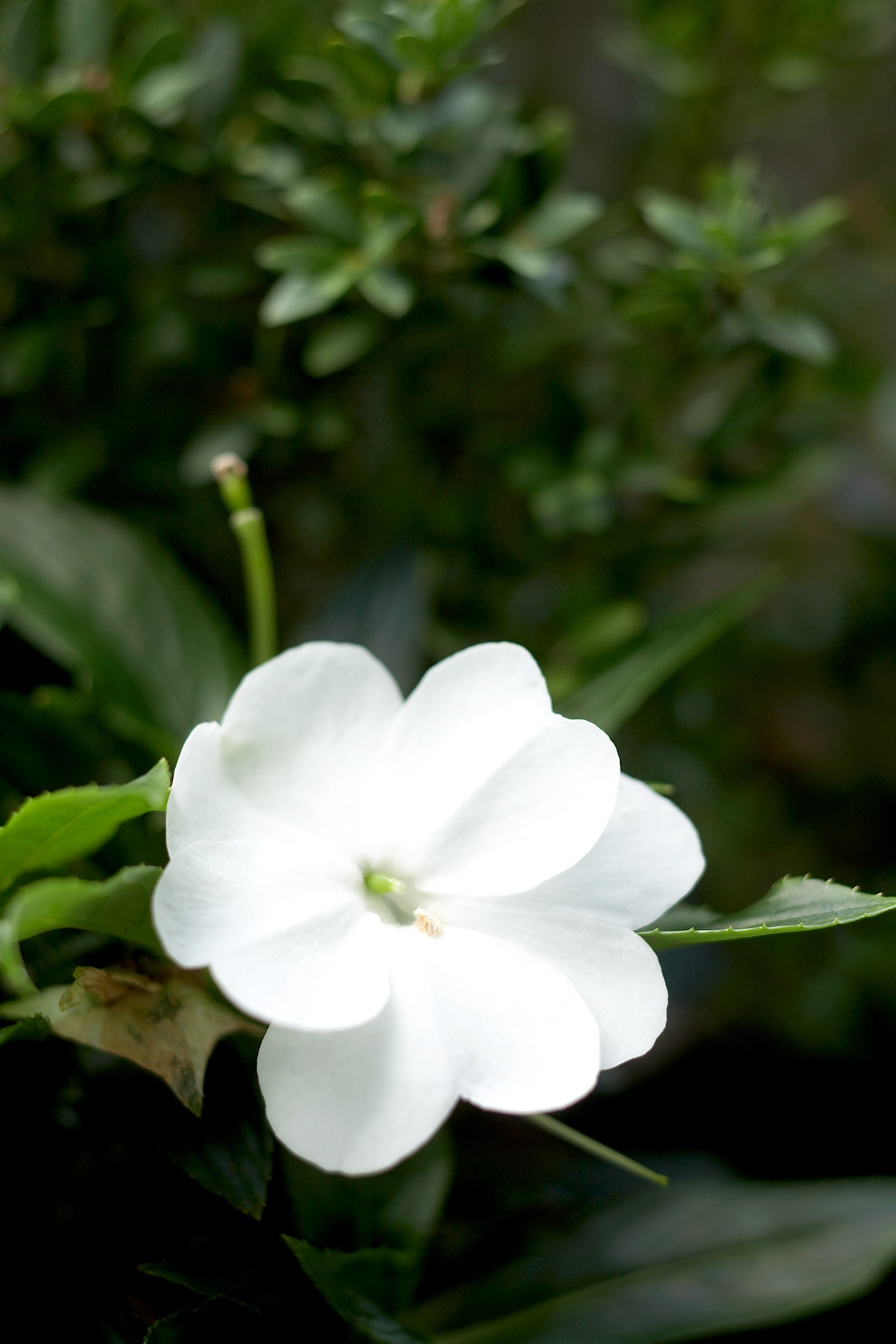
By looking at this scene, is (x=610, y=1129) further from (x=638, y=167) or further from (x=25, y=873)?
(x=638, y=167)

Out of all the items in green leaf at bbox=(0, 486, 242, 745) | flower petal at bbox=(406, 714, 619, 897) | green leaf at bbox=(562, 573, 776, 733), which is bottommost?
green leaf at bbox=(562, 573, 776, 733)

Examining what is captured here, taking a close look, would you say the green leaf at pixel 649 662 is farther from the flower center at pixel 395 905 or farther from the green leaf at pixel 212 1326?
the green leaf at pixel 212 1326

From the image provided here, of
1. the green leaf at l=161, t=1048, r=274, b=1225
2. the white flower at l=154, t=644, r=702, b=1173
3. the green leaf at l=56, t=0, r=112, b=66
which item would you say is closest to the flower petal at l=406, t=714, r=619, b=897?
the white flower at l=154, t=644, r=702, b=1173

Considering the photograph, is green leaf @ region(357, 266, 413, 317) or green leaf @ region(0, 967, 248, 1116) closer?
green leaf @ region(0, 967, 248, 1116)

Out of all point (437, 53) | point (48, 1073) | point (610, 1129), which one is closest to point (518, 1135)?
point (610, 1129)

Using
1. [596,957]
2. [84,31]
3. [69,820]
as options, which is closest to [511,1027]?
[596,957]

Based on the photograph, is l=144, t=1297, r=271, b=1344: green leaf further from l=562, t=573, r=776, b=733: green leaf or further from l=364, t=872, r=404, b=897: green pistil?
l=562, t=573, r=776, b=733: green leaf
